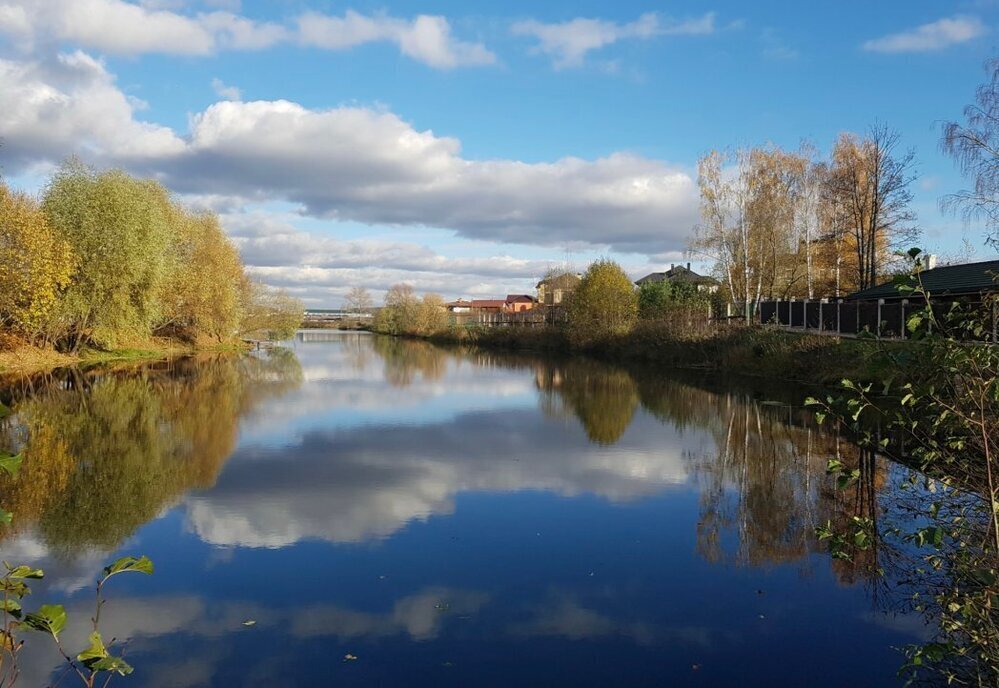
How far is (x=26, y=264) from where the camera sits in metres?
24.2

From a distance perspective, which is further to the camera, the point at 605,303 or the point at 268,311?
the point at 268,311

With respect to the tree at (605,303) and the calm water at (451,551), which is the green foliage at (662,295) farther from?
the calm water at (451,551)

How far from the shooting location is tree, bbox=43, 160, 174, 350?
28297 mm

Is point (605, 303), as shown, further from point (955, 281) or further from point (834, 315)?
point (955, 281)

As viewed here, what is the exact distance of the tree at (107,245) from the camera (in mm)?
28297

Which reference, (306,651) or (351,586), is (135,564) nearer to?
(306,651)

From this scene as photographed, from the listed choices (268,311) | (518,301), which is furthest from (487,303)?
(268,311)

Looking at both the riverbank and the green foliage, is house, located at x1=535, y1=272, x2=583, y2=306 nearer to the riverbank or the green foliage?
the green foliage

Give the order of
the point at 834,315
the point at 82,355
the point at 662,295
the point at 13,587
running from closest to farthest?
the point at 13,587 → the point at 834,315 → the point at 82,355 → the point at 662,295

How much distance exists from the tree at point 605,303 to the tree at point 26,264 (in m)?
28.0

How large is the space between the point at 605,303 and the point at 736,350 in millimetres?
14085

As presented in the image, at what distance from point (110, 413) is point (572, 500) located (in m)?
12.2

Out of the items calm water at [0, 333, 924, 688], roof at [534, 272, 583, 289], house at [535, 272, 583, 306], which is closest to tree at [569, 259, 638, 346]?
house at [535, 272, 583, 306]

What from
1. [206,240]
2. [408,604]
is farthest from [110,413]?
[206,240]
